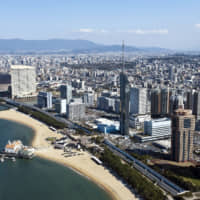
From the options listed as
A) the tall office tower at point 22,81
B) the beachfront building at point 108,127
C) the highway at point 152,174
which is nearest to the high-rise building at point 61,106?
the beachfront building at point 108,127

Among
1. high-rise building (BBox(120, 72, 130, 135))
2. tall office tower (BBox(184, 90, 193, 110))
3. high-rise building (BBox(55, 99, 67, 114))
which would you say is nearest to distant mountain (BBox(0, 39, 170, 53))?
high-rise building (BBox(55, 99, 67, 114))

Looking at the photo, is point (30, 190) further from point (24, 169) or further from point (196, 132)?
point (196, 132)

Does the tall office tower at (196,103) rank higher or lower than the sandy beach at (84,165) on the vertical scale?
higher

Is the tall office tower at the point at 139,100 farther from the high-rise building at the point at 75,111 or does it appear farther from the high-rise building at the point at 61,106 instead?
the high-rise building at the point at 61,106

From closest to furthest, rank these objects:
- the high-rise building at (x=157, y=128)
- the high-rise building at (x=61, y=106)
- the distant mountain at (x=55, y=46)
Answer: the high-rise building at (x=157, y=128)
the high-rise building at (x=61, y=106)
the distant mountain at (x=55, y=46)

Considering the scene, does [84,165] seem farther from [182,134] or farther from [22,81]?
[22,81]

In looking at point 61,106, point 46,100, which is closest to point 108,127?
point 61,106

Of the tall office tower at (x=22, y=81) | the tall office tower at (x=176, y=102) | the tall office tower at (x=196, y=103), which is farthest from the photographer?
the tall office tower at (x=22, y=81)

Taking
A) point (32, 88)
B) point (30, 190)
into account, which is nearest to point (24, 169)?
point (30, 190)
